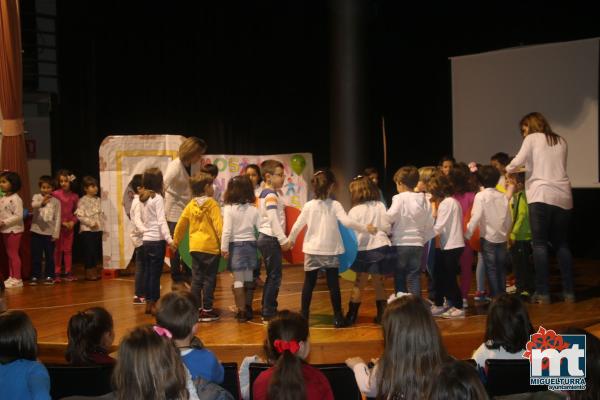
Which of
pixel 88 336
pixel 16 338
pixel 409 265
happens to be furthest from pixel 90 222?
pixel 16 338

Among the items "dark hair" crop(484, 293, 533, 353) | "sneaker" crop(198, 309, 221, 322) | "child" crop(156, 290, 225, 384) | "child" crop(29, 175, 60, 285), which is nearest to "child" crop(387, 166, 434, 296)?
"sneaker" crop(198, 309, 221, 322)

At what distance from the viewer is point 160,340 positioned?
2.65 meters

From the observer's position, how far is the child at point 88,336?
3.51 m

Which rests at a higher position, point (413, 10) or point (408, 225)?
point (413, 10)

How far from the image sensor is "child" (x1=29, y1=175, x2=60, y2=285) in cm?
874

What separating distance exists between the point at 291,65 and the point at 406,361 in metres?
9.07

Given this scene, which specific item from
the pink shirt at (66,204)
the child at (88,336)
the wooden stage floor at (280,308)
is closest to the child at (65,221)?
the pink shirt at (66,204)

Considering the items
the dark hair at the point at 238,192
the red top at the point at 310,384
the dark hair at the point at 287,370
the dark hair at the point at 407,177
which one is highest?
the dark hair at the point at 407,177

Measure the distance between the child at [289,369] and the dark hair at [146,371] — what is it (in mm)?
414

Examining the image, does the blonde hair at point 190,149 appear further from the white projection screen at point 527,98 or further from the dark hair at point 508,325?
the white projection screen at point 527,98

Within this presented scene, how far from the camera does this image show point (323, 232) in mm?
5742

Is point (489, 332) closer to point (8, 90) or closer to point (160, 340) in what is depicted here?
point (160, 340)

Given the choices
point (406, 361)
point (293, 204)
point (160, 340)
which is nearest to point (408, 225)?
point (406, 361)

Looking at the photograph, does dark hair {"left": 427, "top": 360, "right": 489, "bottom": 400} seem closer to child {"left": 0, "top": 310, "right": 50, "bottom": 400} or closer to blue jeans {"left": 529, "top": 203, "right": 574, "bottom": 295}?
child {"left": 0, "top": 310, "right": 50, "bottom": 400}
